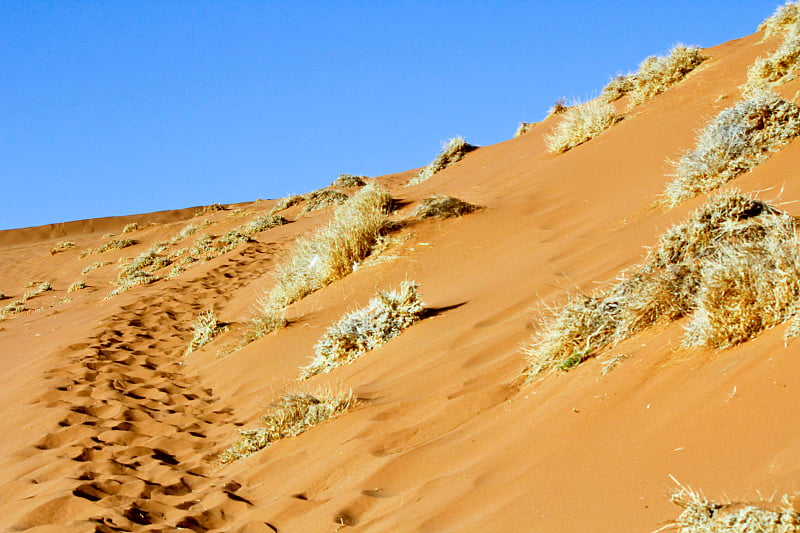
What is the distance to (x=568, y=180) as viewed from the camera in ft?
36.2

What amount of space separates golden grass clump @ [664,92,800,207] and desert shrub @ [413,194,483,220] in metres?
3.75

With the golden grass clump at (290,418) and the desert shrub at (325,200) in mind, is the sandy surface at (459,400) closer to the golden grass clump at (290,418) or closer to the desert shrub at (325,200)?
the golden grass clump at (290,418)

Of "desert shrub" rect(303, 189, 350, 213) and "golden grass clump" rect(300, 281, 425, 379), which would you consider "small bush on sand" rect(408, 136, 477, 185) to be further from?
"golden grass clump" rect(300, 281, 425, 379)

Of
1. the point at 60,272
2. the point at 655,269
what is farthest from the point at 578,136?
the point at 60,272

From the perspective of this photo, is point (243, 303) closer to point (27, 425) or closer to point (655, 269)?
point (27, 425)

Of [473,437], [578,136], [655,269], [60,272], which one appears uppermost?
[60,272]

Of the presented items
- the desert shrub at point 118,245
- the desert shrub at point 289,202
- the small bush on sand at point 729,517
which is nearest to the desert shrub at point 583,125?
the small bush on sand at point 729,517

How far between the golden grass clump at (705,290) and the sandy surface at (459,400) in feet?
0.45

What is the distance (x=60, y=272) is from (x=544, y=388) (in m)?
25.7

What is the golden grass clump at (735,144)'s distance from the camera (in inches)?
282

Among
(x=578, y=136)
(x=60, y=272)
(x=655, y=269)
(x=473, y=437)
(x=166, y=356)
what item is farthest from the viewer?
(x=60, y=272)

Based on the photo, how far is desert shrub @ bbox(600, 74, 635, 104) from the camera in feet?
50.9

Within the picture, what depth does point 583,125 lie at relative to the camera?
13.1 m

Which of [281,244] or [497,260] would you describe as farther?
[281,244]
